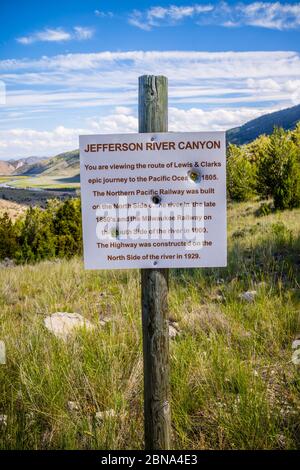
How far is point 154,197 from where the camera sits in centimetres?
213

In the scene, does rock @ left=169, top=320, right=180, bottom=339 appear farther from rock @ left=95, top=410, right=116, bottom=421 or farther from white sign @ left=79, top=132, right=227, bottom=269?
white sign @ left=79, top=132, right=227, bottom=269

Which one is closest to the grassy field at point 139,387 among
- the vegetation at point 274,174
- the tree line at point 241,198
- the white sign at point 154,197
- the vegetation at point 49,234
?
the white sign at point 154,197

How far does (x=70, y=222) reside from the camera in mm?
24297

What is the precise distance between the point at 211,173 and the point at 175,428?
4.69ft

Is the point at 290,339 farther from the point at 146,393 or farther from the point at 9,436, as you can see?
the point at 9,436

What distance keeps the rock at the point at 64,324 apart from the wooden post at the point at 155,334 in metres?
1.08

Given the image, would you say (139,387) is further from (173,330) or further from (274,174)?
(274,174)

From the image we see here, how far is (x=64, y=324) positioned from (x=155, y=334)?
154cm

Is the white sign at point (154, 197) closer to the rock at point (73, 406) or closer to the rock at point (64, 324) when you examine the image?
the rock at point (73, 406)

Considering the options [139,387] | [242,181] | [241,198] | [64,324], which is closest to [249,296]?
[64,324]

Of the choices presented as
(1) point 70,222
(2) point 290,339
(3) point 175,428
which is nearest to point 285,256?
(2) point 290,339

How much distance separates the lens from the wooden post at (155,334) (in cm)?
221

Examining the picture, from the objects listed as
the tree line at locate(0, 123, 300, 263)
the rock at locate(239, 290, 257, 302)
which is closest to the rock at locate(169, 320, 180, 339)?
the rock at locate(239, 290, 257, 302)

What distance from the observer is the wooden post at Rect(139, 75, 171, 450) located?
221cm
